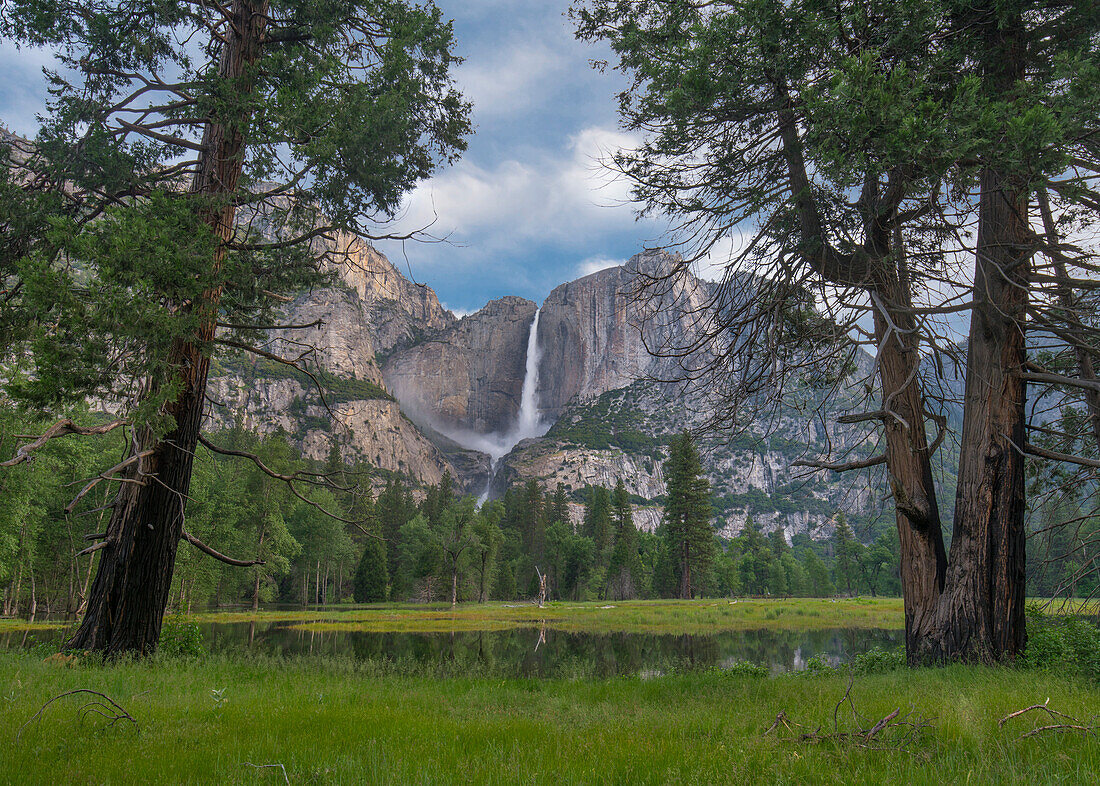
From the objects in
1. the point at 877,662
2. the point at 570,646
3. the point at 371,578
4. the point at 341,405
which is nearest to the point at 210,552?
the point at 877,662

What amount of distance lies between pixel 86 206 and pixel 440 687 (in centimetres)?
778

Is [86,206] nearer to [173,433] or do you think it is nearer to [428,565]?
[173,433]

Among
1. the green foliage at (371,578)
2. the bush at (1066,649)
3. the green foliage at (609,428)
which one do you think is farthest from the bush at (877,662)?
the green foliage at (609,428)

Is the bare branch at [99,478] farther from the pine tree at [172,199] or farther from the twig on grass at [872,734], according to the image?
the twig on grass at [872,734]

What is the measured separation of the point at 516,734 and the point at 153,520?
5.48 meters

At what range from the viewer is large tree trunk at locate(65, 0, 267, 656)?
6785mm

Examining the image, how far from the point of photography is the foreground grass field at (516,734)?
2.94m

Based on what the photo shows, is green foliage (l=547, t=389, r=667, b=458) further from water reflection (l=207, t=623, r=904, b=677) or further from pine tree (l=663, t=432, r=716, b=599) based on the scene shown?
water reflection (l=207, t=623, r=904, b=677)

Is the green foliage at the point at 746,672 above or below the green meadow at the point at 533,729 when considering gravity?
below

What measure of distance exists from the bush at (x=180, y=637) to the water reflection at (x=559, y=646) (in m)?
4.06

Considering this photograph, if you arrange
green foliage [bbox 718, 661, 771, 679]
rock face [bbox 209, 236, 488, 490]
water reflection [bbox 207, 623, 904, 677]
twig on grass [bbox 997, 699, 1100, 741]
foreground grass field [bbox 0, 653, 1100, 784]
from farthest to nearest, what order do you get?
rock face [bbox 209, 236, 488, 490], water reflection [bbox 207, 623, 904, 677], green foliage [bbox 718, 661, 771, 679], twig on grass [bbox 997, 699, 1100, 741], foreground grass field [bbox 0, 653, 1100, 784]

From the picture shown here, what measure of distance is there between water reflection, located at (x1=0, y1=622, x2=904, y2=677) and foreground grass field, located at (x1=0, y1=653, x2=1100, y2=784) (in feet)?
20.5

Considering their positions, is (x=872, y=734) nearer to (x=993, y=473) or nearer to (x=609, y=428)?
(x=993, y=473)

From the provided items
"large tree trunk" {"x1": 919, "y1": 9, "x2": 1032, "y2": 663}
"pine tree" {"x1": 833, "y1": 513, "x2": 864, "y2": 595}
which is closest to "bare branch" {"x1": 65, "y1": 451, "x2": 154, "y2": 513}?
"large tree trunk" {"x1": 919, "y1": 9, "x2": 1032, "y2": 663}
